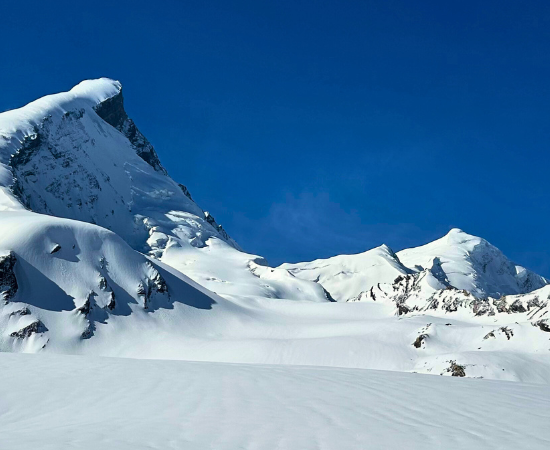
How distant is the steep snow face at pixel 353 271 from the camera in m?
144

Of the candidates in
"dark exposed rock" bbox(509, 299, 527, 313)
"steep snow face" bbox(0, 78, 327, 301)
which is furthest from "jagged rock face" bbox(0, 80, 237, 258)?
"dark exposed rock" bbox(509, 299, 527, 313)

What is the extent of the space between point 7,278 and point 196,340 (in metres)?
17.7

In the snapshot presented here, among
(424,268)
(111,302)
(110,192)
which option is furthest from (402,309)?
(424,268)

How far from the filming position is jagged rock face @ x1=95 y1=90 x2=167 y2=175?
16912 centimetres

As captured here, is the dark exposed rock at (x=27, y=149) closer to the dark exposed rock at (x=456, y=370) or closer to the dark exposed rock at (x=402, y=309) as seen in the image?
the dark exposed rock at (x=402, y=309)

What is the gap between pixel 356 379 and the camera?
1372 centimetres

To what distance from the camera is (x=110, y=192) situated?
127 metres

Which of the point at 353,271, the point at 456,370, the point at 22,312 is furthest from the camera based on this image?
the point at 353,271

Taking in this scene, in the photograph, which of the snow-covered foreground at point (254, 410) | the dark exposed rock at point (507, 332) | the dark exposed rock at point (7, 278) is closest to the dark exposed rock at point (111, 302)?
the dark exposed rock at point (7, 278)

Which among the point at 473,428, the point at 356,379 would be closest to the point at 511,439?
the point at 473,428

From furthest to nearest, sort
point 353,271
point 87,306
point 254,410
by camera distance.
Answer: point 353,271
point 87,306
point 254,410

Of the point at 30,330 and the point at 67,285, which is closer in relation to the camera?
the point at 30,330

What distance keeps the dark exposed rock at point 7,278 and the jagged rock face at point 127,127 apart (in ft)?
423

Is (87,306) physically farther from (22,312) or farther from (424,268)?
(424,268)
